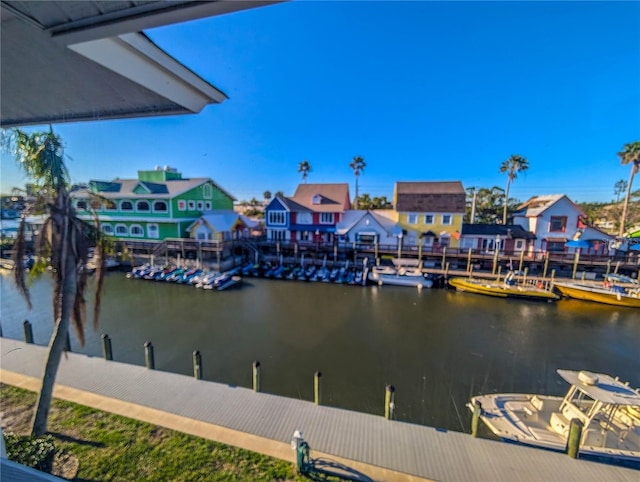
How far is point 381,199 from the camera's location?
121ft

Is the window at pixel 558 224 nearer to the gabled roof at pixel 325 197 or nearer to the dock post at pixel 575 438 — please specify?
the gabled roof at pixel 325 197

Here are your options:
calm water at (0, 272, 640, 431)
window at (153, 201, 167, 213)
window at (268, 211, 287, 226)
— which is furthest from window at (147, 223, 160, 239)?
window at (268, 211, 287, 226)

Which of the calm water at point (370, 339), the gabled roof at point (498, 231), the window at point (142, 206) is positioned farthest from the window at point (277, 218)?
the gabled roof at point (498, 231)

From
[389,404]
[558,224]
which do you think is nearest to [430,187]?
[558,224]

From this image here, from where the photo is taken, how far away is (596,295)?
50.8 feet

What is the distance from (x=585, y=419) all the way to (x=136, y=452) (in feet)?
28.1

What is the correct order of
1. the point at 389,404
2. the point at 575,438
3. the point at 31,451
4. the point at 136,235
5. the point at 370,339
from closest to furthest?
the point at 31,451 → the point at 575,438 → the point at 389,404 → the point at 370,339 → the point at 136,235

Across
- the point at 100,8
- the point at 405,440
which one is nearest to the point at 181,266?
the point at 405,440

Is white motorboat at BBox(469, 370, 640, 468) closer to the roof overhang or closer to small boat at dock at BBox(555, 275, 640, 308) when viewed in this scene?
the roof overhang

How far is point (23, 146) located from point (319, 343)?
9650 millimetres

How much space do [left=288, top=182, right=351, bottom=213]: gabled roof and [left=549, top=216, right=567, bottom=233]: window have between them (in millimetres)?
15365

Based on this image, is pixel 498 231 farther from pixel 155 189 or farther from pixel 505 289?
pixel 155 189

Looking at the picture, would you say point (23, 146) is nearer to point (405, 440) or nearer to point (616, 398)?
point (405, 440)

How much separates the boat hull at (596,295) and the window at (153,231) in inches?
1119
